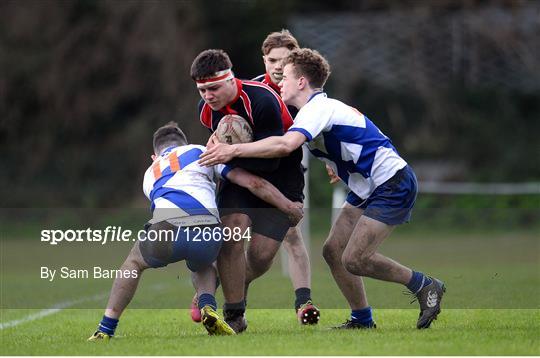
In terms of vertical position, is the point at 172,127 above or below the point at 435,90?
above

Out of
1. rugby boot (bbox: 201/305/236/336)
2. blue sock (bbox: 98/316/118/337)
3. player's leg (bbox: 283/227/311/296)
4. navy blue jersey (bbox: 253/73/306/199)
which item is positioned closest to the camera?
rugby boot (bbox: 201/305/236/336)

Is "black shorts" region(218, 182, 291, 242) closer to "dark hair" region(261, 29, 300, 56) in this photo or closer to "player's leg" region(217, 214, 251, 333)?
"player's leg" region(217, 214, 251, 333)

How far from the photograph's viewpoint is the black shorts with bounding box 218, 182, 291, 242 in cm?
706

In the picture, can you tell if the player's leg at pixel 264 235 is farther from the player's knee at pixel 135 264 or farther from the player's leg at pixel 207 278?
the player's knee at pixel 135 264

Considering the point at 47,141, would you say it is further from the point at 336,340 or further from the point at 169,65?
the point at 336,340

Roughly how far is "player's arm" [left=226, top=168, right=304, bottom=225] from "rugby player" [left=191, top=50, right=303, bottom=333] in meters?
0.05

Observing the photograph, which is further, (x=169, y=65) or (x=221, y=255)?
(x=169, y=65)

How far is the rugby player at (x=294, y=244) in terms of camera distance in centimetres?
746

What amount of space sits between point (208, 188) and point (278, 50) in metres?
1.88

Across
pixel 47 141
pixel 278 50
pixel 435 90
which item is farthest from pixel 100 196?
pixel 278 50

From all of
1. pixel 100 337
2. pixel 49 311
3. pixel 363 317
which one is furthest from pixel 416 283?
pixel 49 311

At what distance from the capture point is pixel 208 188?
6.90 m

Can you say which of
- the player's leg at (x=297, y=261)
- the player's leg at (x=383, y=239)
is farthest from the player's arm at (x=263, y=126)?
the player's leg at (x=297, y=261)

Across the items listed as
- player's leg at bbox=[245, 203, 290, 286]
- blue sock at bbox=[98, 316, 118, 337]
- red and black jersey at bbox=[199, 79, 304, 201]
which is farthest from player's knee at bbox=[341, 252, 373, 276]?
blue sock at bbox=[98, 316, 118, 337]
